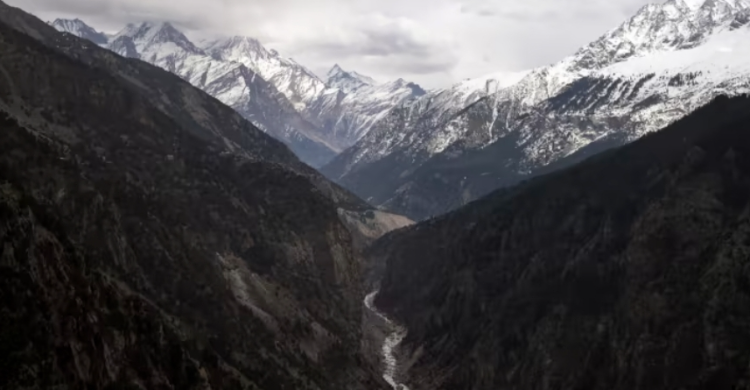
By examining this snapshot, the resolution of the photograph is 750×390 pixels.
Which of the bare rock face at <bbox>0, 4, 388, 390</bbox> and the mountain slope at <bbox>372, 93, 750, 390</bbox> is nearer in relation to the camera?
the bare rock face at <bbox>0, 4, 388, 390</bbox>

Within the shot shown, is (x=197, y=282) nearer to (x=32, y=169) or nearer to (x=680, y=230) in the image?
(x=32, y=169)

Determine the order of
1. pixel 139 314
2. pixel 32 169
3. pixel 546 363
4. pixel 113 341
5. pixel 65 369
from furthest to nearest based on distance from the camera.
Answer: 1. pixel 546 363
2. pixel 32 169
3. pixel 139 314
4. pixel 113 341
5. pixel 65 369

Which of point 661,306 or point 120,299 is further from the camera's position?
point 661,306

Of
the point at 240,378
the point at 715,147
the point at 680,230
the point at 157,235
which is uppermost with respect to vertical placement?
the point at 715,147

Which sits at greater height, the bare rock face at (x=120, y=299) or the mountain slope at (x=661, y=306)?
the mountain slope at (x=661, y=306)

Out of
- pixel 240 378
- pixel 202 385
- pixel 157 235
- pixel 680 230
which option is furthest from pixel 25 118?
pixel 680 230

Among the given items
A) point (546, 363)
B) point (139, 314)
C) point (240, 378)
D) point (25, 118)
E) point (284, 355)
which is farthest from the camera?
point (25, 118)

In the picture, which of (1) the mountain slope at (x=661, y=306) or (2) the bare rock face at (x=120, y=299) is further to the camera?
(1) the mountain slope at (x=661, y=306)

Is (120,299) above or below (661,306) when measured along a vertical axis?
below

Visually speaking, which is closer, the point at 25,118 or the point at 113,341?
the point at 113,341

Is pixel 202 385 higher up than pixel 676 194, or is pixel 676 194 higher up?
pixel 676 194

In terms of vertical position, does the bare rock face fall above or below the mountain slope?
below
